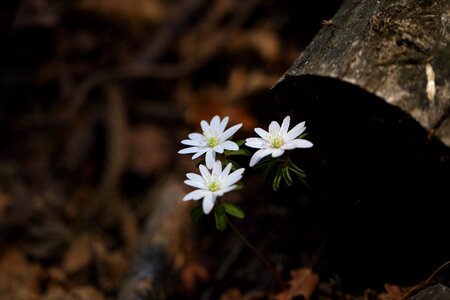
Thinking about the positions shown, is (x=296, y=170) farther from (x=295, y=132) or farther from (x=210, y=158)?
(x=210, y=158)

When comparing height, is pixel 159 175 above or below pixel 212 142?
above

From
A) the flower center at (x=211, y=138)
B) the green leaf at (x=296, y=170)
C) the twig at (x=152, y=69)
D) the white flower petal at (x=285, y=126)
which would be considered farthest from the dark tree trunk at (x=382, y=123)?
the twig at (x=152, y=69)

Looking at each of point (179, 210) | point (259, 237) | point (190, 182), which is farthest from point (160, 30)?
point (190, 182)

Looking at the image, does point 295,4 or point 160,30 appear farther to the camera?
point 160,30

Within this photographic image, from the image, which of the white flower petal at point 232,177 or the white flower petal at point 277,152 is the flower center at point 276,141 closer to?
the white flower petal at point 277,152

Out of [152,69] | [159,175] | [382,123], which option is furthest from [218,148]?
[152,69]

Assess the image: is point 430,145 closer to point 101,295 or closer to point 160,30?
point 101,295

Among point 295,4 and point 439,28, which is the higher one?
point 295,4
